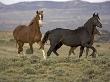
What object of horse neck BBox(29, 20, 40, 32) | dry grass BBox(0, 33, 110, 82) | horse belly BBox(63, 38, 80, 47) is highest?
horse neck BBox(29, 20, 40, 32)

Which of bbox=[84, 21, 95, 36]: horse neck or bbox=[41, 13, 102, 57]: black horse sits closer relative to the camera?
bbox=[41, 13, 102, 57]: black horse

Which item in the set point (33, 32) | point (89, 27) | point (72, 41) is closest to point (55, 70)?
point (72, 41)

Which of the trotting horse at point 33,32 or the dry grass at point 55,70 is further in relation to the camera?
the trotting horse at point 33,32

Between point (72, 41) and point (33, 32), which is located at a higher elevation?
point (33, 32)

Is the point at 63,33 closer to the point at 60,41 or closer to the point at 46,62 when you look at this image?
the point at 60,41

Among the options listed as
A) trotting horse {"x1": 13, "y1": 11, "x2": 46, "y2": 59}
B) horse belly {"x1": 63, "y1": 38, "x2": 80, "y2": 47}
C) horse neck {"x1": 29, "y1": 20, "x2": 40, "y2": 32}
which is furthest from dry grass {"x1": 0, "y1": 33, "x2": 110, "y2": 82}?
horse neck {"x1": 29, "y1": 20, "x2": 40, "y2": 32}

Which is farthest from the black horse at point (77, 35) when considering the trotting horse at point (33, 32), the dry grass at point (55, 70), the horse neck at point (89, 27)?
the dry grass at point (55, 70)

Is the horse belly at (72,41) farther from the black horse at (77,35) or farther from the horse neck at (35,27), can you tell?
the horse neck at (35,27)

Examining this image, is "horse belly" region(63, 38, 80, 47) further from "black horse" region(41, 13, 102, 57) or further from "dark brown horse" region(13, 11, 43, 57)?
"dark brown horse" region(13, 11, 43, 57)

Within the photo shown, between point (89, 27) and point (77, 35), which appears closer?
point (77, 35)

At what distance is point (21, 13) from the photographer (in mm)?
192375

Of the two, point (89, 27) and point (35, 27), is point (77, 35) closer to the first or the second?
point (89, 27)

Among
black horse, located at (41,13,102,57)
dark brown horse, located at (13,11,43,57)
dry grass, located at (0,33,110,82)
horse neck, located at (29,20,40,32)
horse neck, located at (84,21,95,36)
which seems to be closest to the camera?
dry grass, located at (0,33,110,82)

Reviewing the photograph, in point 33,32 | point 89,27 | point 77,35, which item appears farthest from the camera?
point 33,32
